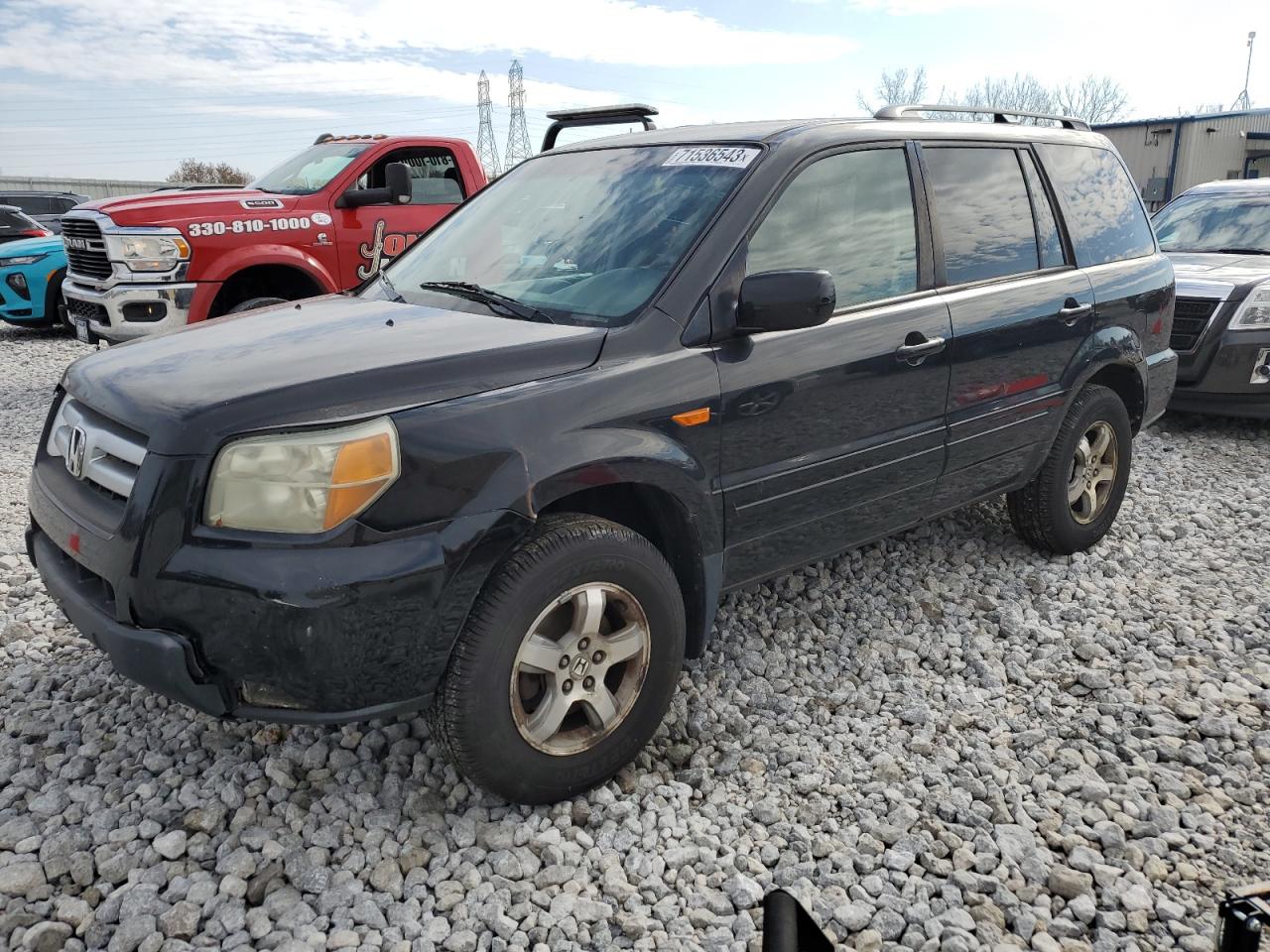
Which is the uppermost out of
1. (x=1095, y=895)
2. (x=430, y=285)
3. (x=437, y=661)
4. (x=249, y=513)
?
(x=430, y=285)

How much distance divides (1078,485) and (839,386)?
1981mm

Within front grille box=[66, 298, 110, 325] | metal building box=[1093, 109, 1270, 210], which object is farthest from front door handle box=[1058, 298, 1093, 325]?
metal building box=[1093, 109, 1270, 210]

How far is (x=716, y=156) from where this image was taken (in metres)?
3.33

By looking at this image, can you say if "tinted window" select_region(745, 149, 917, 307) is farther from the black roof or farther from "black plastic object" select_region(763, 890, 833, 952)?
"black plastic object" select_region(763, 890, 833, 952)

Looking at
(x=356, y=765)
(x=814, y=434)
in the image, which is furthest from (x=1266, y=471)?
(x=356, y=765)

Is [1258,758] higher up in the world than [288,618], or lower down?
lower down

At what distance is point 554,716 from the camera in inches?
107

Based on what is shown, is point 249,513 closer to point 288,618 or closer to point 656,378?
point 288,618

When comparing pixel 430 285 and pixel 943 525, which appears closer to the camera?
pixel 430 285

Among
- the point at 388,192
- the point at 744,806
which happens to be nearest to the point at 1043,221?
the point at 744,806

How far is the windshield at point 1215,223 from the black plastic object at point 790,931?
8.06 metres

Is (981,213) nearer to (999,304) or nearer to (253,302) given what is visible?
(999,304)

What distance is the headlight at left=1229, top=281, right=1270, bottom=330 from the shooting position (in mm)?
6941

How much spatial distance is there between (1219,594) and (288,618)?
394 centimetres
